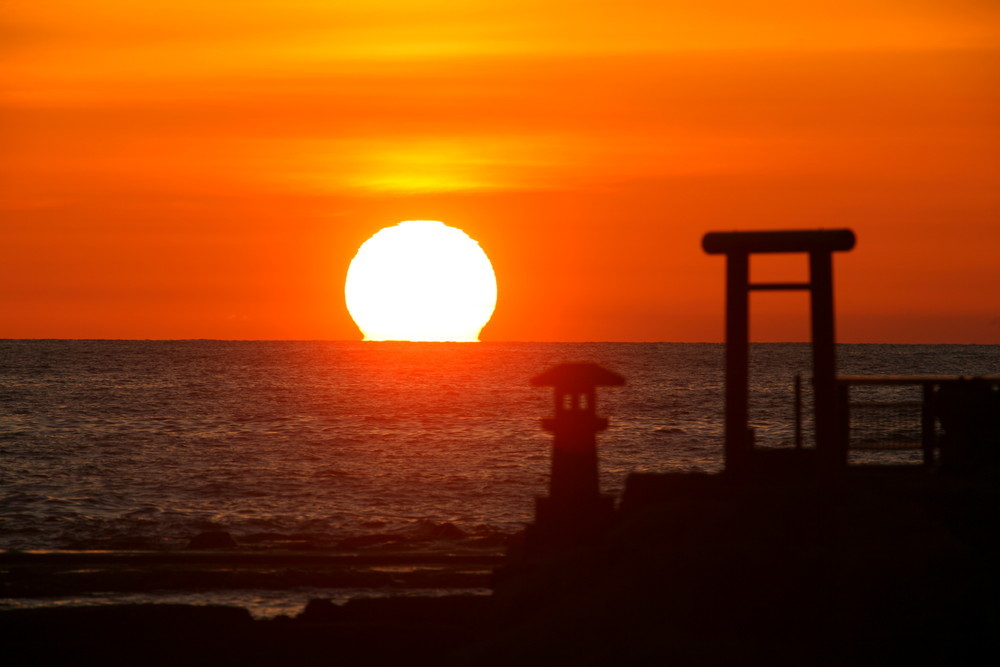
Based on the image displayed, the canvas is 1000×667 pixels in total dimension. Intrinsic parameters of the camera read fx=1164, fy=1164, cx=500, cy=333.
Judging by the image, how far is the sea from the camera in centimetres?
2938

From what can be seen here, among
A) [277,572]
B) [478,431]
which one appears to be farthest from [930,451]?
[478,431]

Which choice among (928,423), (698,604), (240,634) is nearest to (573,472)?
(698,604)

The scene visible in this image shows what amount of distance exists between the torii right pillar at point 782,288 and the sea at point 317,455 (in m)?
3.22

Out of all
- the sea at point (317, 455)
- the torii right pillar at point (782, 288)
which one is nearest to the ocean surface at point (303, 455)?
the sea at point (317, 455)

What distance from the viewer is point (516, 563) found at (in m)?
14.1

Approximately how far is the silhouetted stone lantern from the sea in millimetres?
4569

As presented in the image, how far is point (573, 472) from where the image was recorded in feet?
48.0

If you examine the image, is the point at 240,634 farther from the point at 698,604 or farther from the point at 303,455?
the point at 303,455

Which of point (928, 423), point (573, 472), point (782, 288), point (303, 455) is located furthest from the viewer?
point (303, 455)

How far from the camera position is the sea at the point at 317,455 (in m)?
29.4

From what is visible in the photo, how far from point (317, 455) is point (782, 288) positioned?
1509 inches

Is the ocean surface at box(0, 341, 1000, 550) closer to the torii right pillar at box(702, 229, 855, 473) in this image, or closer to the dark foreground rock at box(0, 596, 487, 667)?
the dark foreground rock at box(0, 596, 487, 667)

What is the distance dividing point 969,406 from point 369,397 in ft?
287

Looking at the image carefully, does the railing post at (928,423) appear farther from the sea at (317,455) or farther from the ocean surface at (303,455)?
the ocean surface at (303,455)
